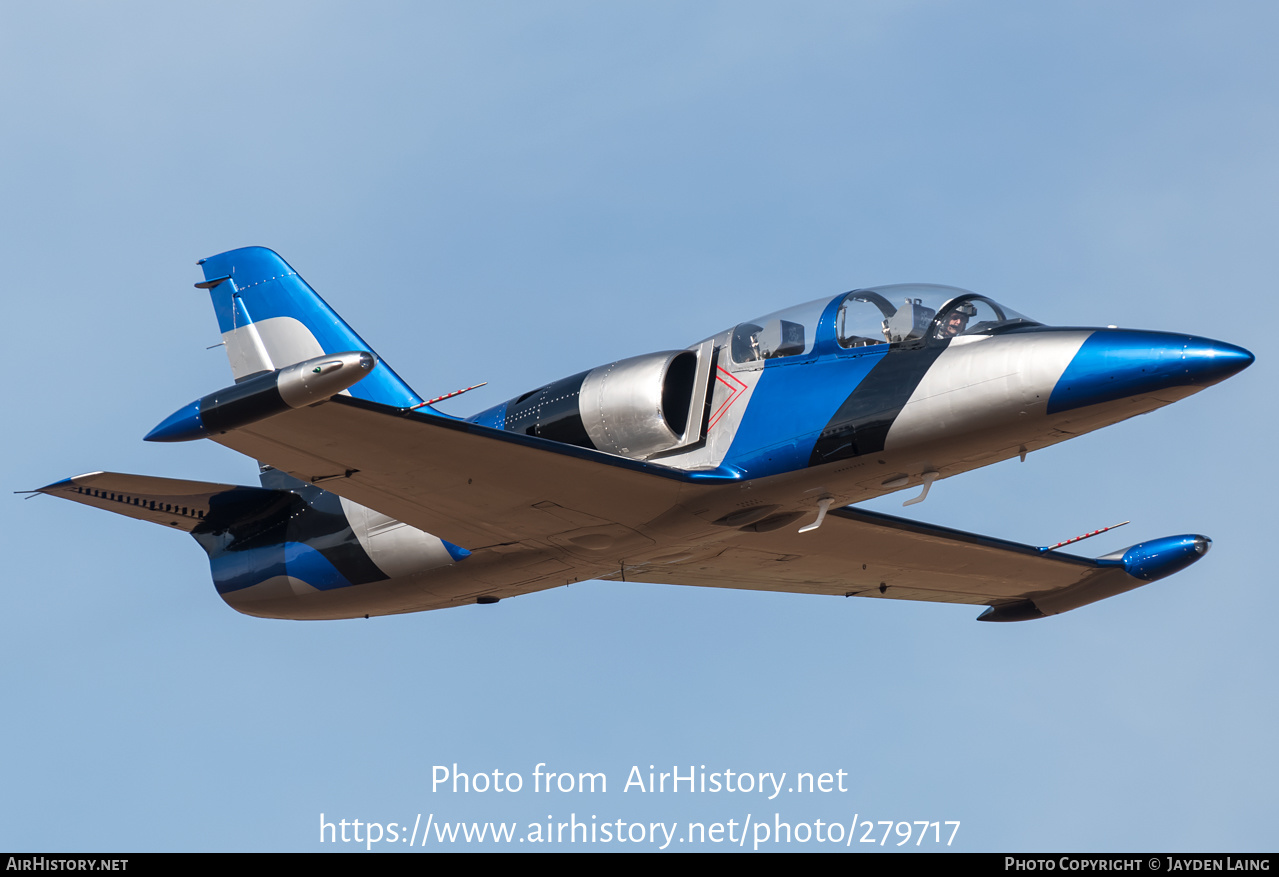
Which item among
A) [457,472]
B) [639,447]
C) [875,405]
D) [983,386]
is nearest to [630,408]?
[639,447]

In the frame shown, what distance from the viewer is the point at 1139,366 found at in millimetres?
17281

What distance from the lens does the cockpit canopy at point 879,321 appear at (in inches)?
735

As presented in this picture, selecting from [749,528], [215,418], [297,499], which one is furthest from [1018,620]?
[215,418]

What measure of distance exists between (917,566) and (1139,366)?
329 inches

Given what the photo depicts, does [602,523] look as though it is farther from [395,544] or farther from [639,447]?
[395,544]

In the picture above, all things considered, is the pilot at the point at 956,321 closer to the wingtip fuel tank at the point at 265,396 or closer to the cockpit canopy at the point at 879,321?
the cockpit canopy at the point at 879,321

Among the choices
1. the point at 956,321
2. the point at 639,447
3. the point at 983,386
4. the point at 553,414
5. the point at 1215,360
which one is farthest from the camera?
the point at 553,414

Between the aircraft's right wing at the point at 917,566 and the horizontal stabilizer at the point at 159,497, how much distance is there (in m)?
6.75

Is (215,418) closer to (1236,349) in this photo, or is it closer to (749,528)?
(749,528)

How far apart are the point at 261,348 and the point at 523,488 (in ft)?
24.8

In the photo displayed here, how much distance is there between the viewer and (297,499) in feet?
76.8

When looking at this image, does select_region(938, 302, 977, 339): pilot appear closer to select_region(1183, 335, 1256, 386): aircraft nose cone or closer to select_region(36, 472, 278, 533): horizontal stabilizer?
select_region(1183, 335, 1256, 386): aircraft nose cone

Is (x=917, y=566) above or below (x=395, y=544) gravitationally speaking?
below

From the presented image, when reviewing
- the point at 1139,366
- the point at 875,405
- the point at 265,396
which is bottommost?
the point at 875,405
